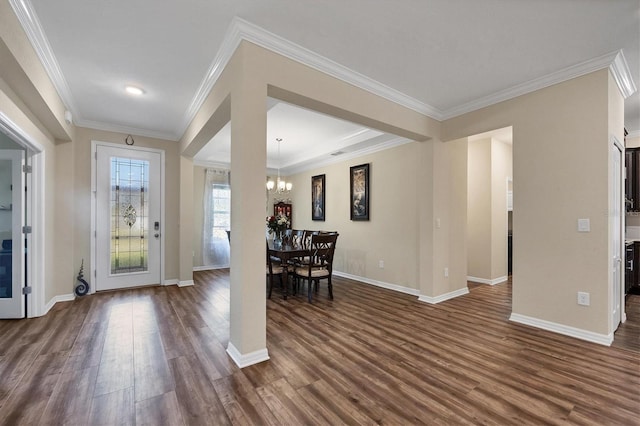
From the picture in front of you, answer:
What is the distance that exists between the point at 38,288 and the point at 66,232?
3.19 feet

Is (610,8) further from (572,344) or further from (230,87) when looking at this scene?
(230,87)

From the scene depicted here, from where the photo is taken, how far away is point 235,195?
235 cm

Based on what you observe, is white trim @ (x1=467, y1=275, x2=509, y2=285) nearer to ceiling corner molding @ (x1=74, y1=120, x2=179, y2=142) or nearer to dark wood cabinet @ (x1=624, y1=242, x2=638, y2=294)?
dark wood cabinet @ (x1=624, y1=242, x2=638, y2=294)

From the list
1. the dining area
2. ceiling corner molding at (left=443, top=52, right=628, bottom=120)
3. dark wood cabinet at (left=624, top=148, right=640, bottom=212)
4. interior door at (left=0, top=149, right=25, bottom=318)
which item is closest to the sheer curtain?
the dining area

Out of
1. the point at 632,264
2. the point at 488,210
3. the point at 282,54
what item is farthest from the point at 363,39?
the point at 632,264

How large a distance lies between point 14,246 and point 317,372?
3.85 meters

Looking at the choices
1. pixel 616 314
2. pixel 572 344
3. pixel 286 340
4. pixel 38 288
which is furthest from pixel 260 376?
pixel 616 314

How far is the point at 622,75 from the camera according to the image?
9.32 feet

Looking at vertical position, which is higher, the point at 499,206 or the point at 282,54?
the point at 282,54

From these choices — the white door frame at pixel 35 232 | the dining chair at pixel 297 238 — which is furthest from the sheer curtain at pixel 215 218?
the white door frame at pixel 35 232

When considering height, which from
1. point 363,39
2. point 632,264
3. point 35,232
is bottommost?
point 632,264

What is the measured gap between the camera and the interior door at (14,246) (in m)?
3.29

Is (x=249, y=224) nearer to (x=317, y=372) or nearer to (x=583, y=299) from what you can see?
(x=317, y=372)

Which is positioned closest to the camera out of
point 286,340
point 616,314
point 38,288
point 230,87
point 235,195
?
point 235,195
